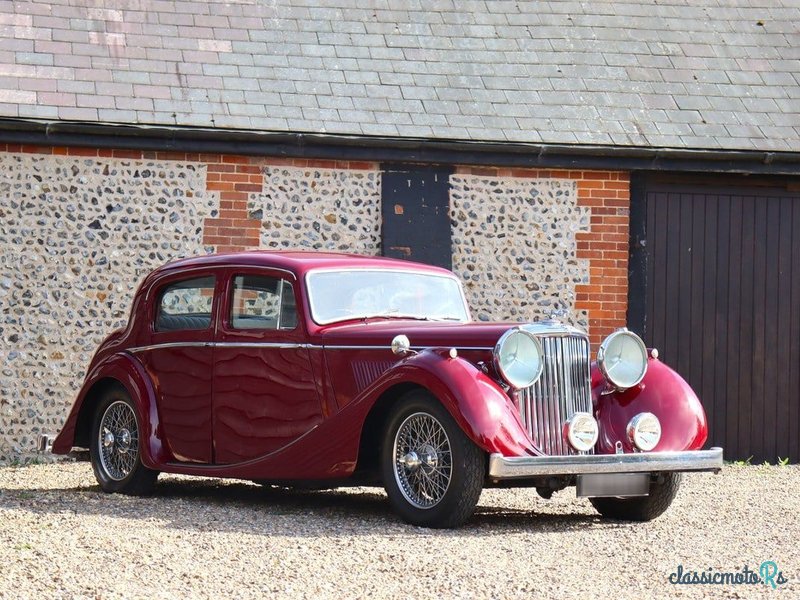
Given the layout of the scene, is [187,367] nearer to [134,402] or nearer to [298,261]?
[134,402]

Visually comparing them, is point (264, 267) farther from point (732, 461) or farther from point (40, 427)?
point (732, 461)

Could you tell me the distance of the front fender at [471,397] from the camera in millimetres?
6234

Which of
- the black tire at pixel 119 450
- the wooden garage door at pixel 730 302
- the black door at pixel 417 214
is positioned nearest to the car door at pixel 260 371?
the black tire at pixel 119 450

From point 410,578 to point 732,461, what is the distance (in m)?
7.80

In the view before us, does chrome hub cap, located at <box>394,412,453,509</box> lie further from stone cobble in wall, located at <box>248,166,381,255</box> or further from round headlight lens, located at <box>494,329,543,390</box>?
stone cobble in wall, located at <box>248,166,381,255</box>

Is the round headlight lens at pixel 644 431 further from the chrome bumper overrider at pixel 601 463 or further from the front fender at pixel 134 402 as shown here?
the front fender at pixel 134 402

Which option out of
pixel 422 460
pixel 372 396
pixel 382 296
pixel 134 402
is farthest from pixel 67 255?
pixel 422 460

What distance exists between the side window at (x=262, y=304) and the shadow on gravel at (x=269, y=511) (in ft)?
3.66

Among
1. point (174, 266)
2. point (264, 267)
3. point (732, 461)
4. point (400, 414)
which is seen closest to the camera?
point (400, 414)

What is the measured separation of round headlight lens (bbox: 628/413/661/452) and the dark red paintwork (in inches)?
3.3

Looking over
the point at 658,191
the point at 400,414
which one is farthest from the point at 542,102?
the point at 400,414

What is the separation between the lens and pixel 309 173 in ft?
38.0

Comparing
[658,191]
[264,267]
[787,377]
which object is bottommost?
[787,377]

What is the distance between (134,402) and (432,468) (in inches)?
96.5
